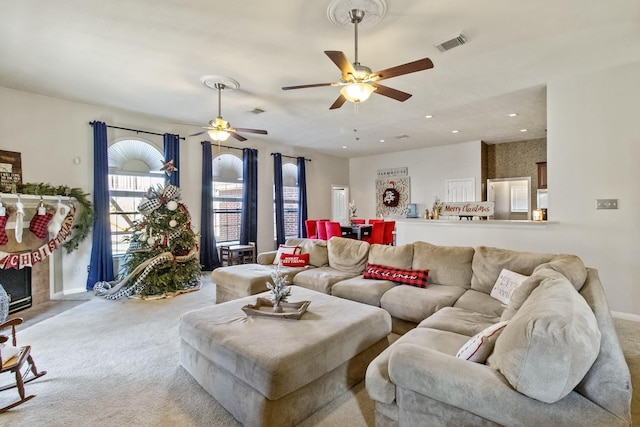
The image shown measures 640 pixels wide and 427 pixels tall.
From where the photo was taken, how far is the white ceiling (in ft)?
8.65

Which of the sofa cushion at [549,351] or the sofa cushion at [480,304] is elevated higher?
the sofa cushion at [549,351]

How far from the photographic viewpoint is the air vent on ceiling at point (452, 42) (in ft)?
9.92

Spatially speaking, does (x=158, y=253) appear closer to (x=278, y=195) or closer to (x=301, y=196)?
(x=278, y=195)

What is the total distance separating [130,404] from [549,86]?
577 cm

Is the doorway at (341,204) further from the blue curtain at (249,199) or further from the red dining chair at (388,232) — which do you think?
the blue curtain at (249,199)

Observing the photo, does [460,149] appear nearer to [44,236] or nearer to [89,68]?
[89,68]

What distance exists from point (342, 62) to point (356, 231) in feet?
16.3

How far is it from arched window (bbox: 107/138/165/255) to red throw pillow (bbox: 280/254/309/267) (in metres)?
2.76

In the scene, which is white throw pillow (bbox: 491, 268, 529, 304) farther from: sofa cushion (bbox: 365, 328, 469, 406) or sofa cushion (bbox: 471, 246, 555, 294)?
sofa cushion (bbox: 365, 328, 469, 406)

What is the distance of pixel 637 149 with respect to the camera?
360 centimetres

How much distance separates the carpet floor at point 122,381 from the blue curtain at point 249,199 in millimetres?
3432

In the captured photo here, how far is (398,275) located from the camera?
3586mm

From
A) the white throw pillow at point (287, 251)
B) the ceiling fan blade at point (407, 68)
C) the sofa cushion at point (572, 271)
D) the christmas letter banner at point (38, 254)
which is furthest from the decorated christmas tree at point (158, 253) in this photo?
the sofa cushion at point (572, 271)

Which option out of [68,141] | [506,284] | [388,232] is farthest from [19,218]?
[388,232]
